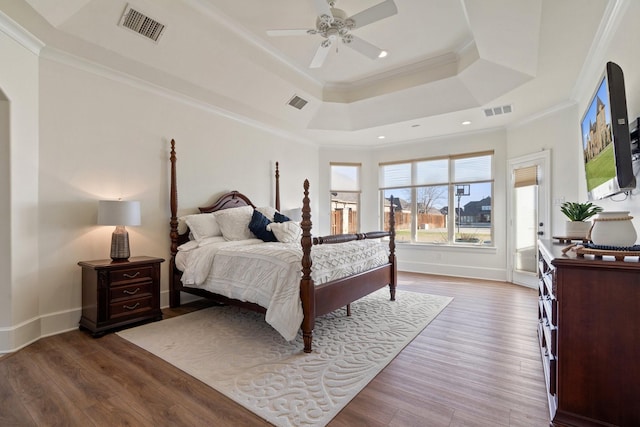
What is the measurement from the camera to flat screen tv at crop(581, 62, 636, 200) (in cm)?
182

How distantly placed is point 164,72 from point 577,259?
4.22m

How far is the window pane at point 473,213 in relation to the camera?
5.82 meters

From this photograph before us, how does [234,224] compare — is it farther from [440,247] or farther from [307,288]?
[440,247]

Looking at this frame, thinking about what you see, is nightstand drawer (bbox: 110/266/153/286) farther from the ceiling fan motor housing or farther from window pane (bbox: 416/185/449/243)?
window pane (bbox: 416/185/449/243)

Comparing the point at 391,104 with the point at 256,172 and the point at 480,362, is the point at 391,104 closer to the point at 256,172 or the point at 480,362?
the point at 256,172

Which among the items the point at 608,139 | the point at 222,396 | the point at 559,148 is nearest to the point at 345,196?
the point at 559,148

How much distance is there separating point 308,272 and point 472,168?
4.76 m

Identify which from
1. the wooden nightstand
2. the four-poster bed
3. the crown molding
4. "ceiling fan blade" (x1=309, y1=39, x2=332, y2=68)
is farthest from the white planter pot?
the crown molding

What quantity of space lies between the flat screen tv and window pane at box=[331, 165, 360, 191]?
175 inches

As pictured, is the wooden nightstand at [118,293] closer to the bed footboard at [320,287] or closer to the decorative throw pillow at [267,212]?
the decorative throw pillow at [267,212]

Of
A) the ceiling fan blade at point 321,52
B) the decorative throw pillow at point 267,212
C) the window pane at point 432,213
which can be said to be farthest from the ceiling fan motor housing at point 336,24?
the window pane at point 432,213

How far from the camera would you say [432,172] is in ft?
21.0

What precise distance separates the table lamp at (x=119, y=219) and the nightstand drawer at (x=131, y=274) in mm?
175

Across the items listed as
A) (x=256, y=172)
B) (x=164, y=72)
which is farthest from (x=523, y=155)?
(x=164, y=72)
